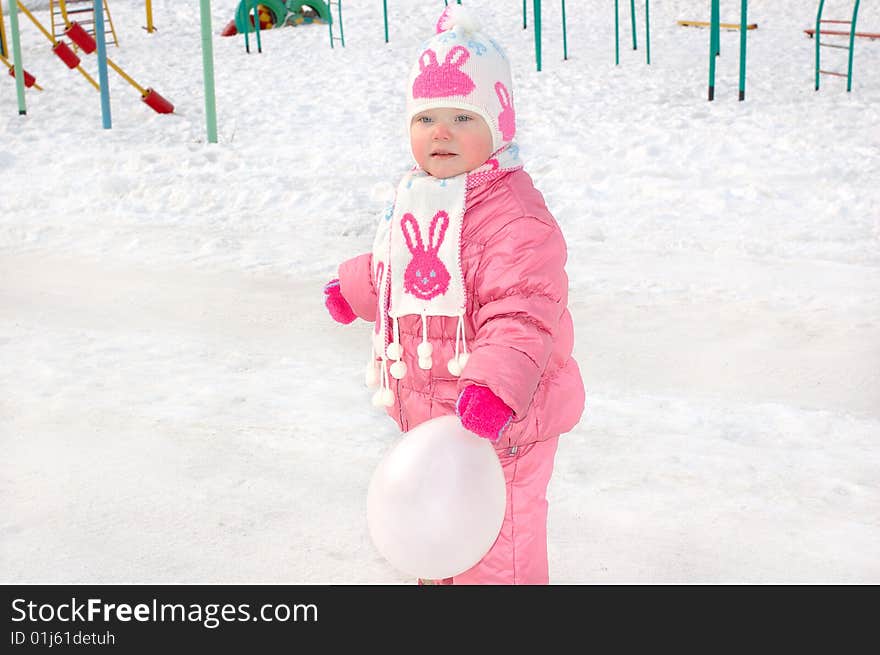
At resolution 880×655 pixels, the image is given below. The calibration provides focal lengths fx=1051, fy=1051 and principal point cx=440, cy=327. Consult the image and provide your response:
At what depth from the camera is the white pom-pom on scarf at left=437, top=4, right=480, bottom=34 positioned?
85.0 inches

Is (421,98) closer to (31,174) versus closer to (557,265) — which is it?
(557,265)

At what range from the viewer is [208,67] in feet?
24.2

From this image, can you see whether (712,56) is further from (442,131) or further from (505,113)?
(442,131)

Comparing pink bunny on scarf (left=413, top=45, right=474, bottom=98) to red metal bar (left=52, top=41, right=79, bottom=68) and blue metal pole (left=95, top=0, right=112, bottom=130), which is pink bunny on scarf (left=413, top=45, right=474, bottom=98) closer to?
blue metal pole (left=95, top=0, right=112, bottom=130)

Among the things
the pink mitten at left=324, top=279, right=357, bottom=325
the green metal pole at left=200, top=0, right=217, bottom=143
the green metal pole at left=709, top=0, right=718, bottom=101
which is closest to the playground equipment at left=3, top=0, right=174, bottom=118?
the green metal pole at left=200, top=0, right=217, bottom=143

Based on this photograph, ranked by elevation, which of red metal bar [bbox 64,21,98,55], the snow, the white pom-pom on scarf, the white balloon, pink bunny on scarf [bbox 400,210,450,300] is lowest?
the snow

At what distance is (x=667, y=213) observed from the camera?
597 cm

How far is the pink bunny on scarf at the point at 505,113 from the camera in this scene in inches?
84.0

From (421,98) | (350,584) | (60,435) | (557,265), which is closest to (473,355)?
(557,265)

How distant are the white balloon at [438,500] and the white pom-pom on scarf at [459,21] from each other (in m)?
0.82

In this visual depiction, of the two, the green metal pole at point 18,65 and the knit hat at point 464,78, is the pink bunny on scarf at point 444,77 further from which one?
the green metal pole at point 18,65

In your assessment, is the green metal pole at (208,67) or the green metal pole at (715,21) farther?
the green metal pole at (715,21)

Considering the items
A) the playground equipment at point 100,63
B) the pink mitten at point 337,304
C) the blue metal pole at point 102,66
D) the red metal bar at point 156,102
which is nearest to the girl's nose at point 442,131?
the pink mitten at point 337,304

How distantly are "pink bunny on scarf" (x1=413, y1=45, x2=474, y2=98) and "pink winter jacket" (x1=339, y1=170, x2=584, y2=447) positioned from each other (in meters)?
0.20
